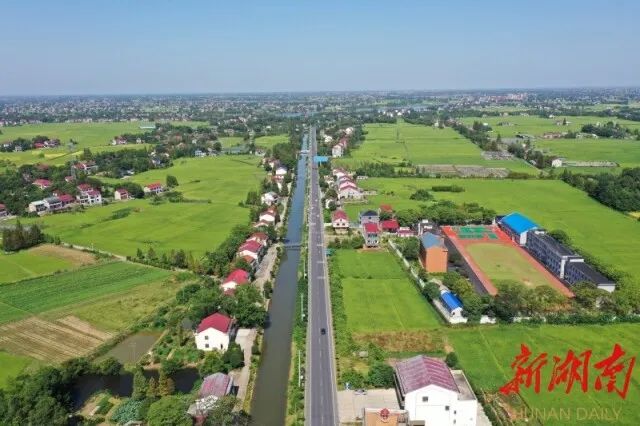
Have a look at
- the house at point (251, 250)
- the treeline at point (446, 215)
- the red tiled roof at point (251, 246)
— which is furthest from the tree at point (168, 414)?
the treeline at point (446, 215)

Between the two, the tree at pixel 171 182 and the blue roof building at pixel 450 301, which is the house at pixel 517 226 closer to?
the blue roof building at pixel 450 301

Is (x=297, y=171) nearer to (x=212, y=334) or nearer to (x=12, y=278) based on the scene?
(x=12, y=278)

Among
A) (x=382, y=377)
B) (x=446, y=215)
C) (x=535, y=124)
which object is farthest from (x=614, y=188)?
(x=535, y=124)

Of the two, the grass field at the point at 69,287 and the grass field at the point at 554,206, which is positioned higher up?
the grass field at the point at 554,206

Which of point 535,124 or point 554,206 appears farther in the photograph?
point 535,124

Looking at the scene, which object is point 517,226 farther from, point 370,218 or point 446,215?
point 370,218

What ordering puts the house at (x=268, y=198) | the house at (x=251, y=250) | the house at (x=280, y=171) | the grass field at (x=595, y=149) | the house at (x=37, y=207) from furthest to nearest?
the grass field at (x=595, y=149), the house at (x=280, y=171), the house at (x=268, y=198), the house at (x=37, y=207), the house at (x=251, y=250)

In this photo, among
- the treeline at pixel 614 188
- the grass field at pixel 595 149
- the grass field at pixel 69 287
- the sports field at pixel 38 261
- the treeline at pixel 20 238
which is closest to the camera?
the grass field at pixel 69 287
